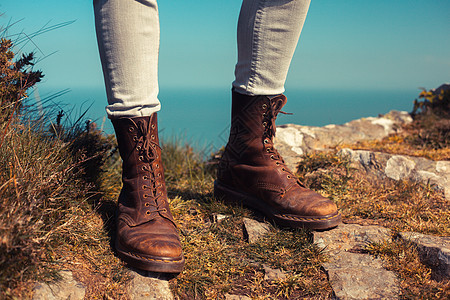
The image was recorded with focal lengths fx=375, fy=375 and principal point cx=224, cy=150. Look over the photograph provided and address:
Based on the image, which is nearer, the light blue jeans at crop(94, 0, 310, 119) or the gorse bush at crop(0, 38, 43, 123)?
the light blue jeans at crop(94, 0, 310, 119)

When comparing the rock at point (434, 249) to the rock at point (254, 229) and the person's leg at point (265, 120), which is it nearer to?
the person's leg at point (265, 120)

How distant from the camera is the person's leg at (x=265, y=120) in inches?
74.7

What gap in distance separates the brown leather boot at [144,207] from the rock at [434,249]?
1164mm

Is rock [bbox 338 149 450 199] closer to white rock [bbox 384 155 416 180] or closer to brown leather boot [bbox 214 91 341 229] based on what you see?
white rock [bbox 384 155 416 180]

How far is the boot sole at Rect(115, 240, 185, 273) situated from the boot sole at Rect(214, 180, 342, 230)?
25.4 inches

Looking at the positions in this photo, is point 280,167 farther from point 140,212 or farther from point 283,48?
point 140,212

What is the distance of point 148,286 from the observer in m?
1.58

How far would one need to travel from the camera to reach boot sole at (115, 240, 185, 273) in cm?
160

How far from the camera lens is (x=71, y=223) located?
5.60ft

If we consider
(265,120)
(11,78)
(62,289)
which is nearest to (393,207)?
(265,120)

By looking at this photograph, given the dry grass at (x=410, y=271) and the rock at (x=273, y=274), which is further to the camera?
the rock at (x=273, y=274)

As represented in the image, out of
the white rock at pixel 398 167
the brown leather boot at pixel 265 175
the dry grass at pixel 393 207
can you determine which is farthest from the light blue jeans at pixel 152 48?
the white rock at pixel 398 167

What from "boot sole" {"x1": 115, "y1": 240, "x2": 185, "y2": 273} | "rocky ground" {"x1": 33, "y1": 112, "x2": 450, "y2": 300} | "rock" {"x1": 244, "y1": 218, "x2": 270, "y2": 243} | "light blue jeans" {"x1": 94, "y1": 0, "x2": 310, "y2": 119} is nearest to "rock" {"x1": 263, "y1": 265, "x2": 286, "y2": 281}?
"rocky ground" {"x1": 33, "y1": 112, "x2": 450, "y2": 300}

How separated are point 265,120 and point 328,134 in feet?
7.71
